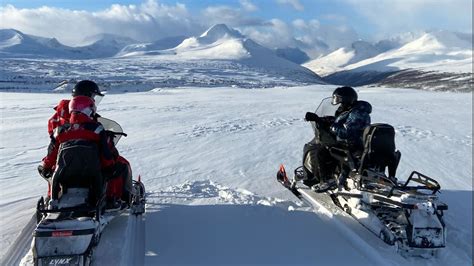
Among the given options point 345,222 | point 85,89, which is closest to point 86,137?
point 85,89

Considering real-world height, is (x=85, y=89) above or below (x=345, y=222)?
above

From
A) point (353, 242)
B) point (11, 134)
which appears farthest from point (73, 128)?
point (11, 134)

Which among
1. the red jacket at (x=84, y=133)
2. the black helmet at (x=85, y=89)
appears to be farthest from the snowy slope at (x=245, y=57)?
the red jacket at (x=84, y=133)

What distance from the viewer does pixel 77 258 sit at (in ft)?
10.7

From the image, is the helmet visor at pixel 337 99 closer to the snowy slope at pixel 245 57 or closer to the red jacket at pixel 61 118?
the red jacket at pixel 61 118

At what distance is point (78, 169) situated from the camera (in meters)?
3.76

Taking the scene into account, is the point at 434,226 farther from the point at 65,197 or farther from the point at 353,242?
the point at 65,197

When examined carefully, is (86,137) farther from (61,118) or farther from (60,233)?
(60,233)

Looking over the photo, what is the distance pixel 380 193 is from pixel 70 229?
2.78 metres

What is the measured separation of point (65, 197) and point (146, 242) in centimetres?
86

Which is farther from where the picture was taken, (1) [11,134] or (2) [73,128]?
(1) [11,134]

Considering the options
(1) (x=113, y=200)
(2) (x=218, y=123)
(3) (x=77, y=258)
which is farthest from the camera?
(2) (x=218, y=123)

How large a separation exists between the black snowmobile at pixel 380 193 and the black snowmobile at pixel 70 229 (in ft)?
8.34

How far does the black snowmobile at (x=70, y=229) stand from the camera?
322cm
